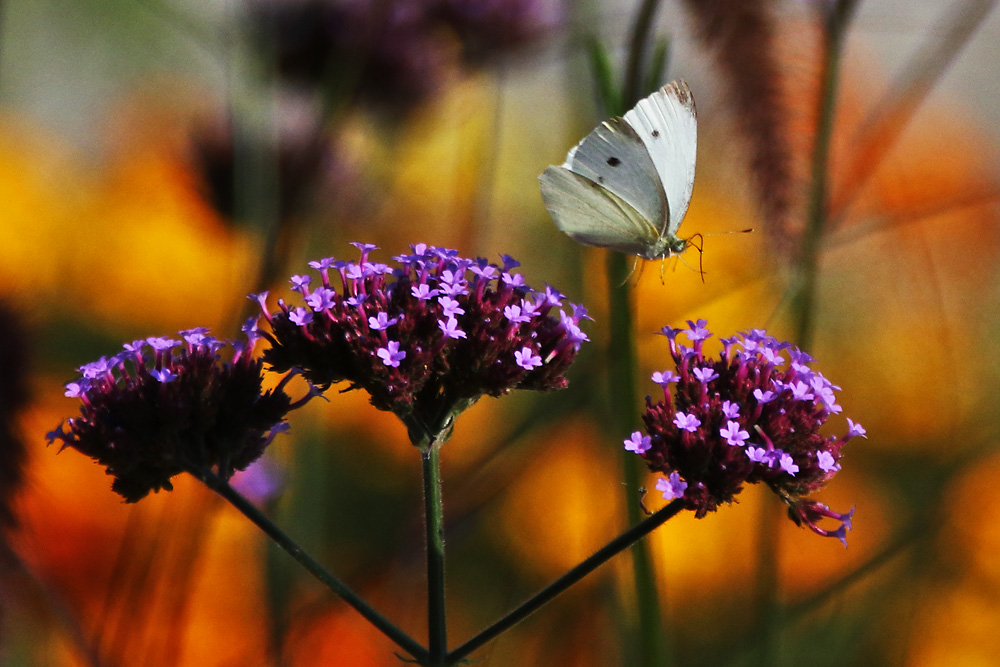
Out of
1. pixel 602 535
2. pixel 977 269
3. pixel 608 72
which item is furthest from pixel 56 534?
pixel 977 269

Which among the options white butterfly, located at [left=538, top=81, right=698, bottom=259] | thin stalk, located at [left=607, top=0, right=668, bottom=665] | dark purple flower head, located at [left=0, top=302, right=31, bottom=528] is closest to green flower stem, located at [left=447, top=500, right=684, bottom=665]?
thin stalk, located at [left=607, top=0, right=668, bottom=665]

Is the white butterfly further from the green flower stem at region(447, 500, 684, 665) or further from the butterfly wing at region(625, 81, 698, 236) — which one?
the green flower stem at region(447, 500, 684, 665)

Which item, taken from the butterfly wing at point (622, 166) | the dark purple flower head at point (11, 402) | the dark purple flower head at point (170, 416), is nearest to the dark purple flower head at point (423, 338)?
the dark purple flower head at point (170, 416)

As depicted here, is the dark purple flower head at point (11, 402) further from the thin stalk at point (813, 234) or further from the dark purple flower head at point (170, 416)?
the thin stalk at point (813, 234)

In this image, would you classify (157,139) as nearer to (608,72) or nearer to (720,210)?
(720,210)

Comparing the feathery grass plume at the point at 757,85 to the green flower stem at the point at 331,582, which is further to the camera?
the feathery grass plume at the point at 757,85
